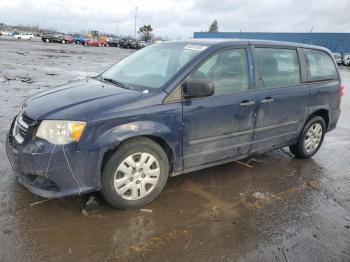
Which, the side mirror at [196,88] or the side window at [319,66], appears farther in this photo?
the side window at [319,66]

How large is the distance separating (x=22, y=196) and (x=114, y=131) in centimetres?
134

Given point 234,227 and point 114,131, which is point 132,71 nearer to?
point 114,131

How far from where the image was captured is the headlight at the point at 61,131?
3.33m

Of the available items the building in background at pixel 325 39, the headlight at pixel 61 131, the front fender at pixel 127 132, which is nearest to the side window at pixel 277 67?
the front fender at pixel 127 132

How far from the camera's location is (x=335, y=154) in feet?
21.0

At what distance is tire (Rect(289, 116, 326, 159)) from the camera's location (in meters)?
5.69

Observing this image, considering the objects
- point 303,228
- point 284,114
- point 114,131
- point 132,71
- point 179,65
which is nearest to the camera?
point 114,131

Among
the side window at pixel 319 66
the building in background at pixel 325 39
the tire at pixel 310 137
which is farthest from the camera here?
the building in background at pixel 325 39

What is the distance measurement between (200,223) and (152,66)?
2023mm

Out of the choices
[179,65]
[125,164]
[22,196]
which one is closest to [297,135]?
[179,65]

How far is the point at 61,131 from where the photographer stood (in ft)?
11.0

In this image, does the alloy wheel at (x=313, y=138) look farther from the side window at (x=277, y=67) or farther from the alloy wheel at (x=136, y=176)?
the alloy wheel at (x=136, y=176)

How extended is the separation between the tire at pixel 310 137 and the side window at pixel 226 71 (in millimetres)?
1726

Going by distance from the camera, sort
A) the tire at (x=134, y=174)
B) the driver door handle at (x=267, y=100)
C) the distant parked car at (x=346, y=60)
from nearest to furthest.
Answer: the tire at (x=134, y=174), the driver door handle at (x=267, y=100), the distant parked car at (x=346, y=60)
